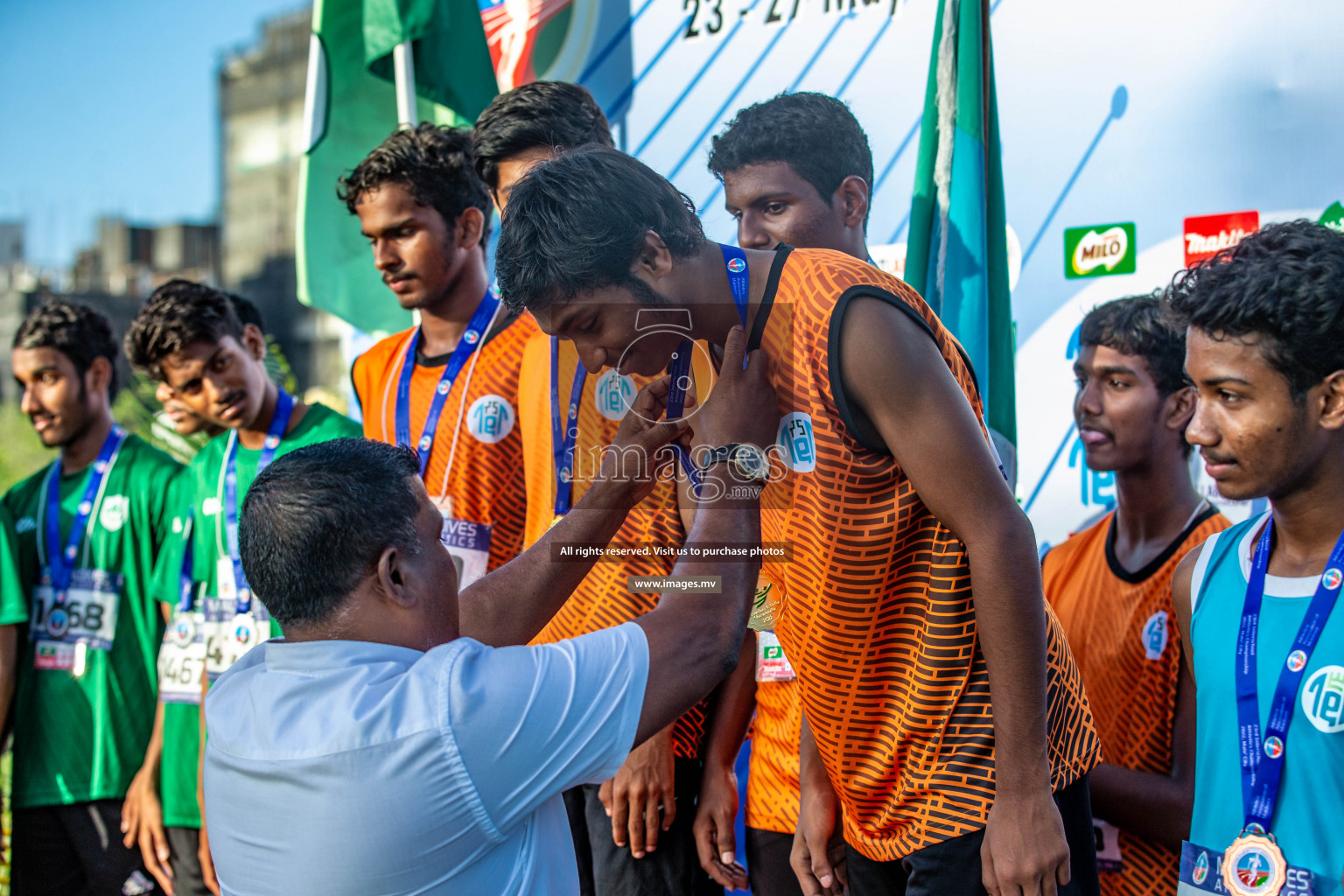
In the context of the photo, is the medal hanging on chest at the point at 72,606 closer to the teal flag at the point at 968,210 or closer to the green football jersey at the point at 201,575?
the green football jersey at the point at 201,575

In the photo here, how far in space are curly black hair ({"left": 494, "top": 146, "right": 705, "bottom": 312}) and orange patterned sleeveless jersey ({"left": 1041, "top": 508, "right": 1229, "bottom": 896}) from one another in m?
1.46

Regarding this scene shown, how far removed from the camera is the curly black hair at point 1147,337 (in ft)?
8.66

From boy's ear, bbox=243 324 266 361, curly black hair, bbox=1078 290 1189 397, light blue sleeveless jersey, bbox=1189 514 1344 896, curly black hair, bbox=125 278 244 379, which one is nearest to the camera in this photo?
light blue sleeveless jersey, bbox=1189 514 1344 896

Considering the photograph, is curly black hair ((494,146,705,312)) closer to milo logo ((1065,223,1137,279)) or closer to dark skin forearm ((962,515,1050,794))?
dark skin forearm ((962,515,1050,794))

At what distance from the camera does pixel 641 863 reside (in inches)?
86.9

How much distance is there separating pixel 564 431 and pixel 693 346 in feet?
1.91

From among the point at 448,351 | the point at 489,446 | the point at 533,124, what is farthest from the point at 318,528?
the point at 448,351

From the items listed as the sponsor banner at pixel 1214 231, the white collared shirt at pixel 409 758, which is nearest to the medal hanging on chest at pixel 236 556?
the white collared shirt at pixel 409 758

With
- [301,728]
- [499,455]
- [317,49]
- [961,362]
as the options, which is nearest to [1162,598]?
[961,362]

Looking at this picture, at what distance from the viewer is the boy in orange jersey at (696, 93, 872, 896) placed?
229cm

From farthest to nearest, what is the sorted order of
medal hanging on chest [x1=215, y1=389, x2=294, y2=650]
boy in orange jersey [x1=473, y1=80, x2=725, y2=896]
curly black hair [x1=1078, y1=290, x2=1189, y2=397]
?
1. medal hanging on chest [x1=215, y1=389, x2=294, y2=650]
2. curly black hair [x1=1078, y1=290, x2=1189, y2=397]
3. boy in orange jersey [x1=473, y1=80, x2=725, y2=896]

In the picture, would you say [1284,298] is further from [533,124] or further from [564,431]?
[533,124]

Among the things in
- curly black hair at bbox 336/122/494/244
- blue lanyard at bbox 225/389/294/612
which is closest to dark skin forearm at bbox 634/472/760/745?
curly black hair at bbox 336/122/494/244

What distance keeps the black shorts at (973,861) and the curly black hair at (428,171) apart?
207 cm
